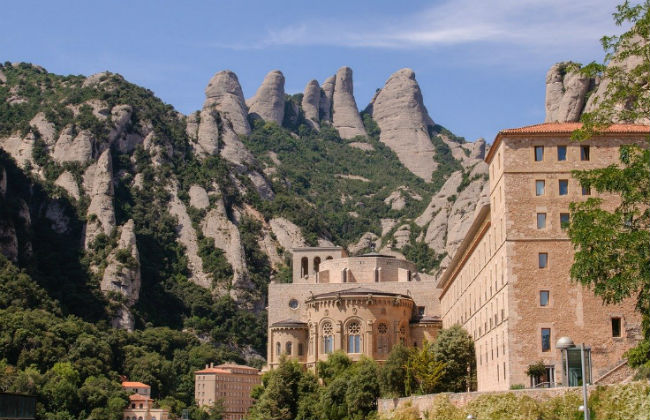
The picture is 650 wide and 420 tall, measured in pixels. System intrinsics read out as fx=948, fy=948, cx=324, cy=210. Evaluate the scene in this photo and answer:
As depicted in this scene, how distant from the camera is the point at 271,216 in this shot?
198 m

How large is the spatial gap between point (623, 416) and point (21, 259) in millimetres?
128509

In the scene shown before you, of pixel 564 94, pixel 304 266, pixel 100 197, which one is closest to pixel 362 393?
pixel 304 266

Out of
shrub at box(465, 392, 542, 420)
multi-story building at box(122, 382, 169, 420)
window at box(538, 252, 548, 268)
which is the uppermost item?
window at box(538, 252, 548, 268)

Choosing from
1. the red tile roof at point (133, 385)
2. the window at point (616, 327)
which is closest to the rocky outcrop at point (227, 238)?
the red tile roof at point (133, 385)

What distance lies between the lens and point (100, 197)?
176 meters

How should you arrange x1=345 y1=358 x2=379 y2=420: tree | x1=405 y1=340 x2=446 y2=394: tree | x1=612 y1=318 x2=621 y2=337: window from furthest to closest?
x1=345 y1=358 x2=379 y2=420: tree → x1=405 y1=340 x2=446 y2=394: tree → x1=612 y1=318 x2=621 y2=337: window

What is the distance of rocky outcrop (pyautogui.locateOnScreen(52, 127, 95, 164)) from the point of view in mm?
182875

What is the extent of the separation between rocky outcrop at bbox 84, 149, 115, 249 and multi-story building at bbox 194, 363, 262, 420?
113 feet

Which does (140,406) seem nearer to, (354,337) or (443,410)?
(354,337)

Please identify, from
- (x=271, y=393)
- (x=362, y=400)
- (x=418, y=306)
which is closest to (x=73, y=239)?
(x=418, y=306)

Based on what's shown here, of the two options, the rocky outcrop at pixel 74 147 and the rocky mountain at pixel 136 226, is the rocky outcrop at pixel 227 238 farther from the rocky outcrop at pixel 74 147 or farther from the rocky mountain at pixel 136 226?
the rocky outcrop at pixel 74 147

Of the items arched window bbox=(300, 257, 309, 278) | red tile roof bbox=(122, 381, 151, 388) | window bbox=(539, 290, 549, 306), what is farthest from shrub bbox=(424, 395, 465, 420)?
red tile roof bbox=(122, 381, 151, 388)

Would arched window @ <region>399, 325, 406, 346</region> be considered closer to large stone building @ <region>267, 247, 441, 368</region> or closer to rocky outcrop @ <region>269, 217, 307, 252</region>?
large stone building @ <region>267, 247, 441, 368</region>

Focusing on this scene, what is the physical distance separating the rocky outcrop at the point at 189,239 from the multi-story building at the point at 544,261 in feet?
A: 383
